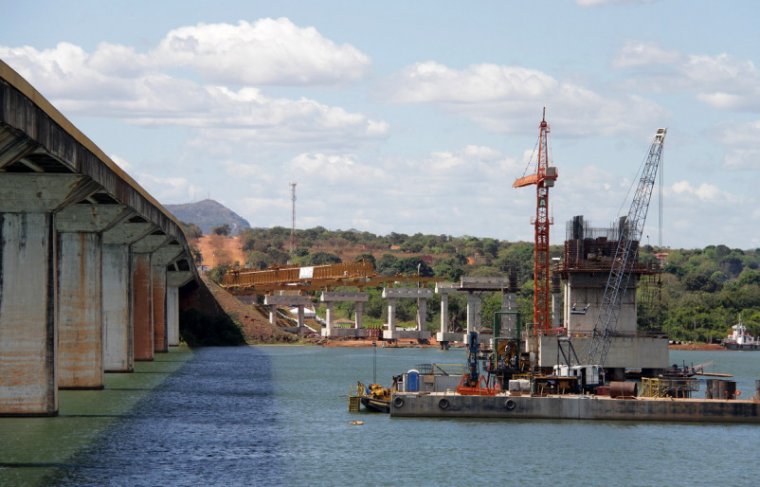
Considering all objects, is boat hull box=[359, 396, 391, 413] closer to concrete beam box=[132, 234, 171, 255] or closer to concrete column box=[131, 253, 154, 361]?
concrete beam box=[132, 234, 171, 255]

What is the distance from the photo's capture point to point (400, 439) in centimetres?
7069

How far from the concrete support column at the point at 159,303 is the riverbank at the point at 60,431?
57998 mm

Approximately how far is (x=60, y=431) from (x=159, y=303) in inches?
3668

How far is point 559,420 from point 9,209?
3270cm

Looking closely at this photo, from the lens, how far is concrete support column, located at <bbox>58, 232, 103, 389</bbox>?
3602 inches

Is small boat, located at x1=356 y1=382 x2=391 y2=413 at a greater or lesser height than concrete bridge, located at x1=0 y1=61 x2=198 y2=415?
lesser

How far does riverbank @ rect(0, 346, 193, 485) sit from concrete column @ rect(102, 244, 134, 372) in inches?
494

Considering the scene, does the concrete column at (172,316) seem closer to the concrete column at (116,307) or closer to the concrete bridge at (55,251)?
the concrete bridge at (55,251)

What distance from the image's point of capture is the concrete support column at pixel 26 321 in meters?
70.8

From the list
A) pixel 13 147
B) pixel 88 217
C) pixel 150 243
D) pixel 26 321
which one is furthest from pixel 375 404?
pixel 150 243

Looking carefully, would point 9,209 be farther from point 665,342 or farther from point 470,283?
point 470,283

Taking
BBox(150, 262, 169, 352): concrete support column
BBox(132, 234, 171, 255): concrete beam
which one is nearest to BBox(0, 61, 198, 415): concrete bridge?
BBox(132, 234, 171, 255): concrete beam

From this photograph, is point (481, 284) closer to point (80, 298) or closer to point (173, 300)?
point (173, 300)

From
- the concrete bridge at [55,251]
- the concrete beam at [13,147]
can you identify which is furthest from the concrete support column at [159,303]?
A: the concrete beam at [13,147]
